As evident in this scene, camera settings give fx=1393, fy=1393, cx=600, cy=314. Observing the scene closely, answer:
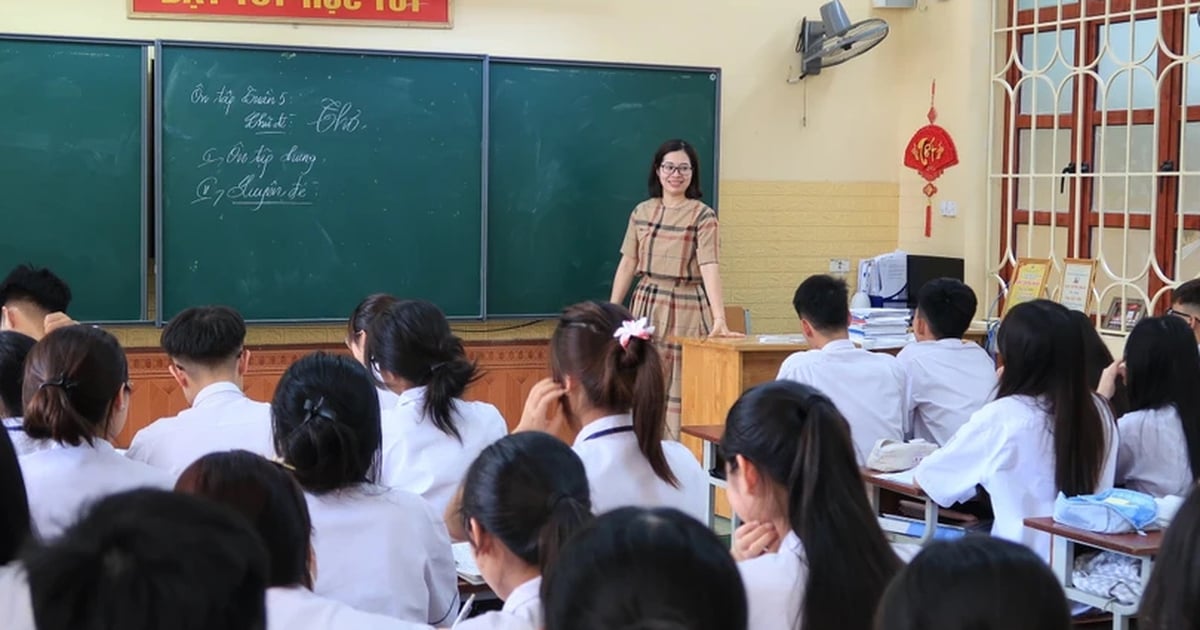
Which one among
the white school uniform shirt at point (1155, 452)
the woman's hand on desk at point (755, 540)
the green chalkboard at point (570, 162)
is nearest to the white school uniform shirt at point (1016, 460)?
the white school uniform shirt at point (1155, 452)

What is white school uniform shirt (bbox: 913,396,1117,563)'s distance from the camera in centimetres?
342

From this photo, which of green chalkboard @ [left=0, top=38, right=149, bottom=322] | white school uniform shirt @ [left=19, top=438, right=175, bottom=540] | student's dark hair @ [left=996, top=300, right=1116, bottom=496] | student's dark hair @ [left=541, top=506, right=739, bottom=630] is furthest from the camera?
green chalkboard @ [left=0, top=38, right=149, bottom=322]

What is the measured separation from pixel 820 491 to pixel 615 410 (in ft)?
3.12

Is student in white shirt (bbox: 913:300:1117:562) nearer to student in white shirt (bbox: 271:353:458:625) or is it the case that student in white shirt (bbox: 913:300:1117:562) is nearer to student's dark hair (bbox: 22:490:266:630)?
student in white shirt (bbox: 271:353:458:625)

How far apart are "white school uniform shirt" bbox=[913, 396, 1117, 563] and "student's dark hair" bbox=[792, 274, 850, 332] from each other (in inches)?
49.4

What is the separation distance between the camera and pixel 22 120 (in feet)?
19.1

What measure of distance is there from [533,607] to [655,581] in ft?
2.23

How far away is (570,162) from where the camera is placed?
6.80 metres

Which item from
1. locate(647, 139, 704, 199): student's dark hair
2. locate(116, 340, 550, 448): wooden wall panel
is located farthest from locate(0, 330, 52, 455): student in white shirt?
locate(647, 139, 704, 199): student's dark hair

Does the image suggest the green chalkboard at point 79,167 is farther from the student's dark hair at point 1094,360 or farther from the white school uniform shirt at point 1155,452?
the white school uniform shirt at point 1155,452

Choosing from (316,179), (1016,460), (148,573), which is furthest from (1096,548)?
(316,179)

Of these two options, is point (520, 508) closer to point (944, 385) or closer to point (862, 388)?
point (862, 388)

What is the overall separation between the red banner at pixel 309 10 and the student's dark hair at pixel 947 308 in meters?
2.95

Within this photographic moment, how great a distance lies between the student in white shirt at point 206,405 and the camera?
3.26 meters
